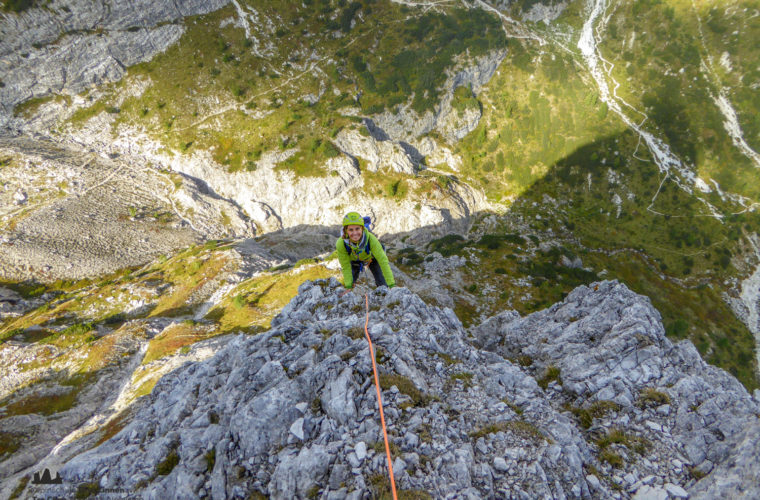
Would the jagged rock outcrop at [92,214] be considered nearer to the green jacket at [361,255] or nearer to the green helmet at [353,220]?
the green jacket at [361,255]

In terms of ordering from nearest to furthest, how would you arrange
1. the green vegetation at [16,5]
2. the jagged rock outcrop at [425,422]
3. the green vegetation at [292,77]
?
1. the jagged rock outcrop at [425,422]
2. the green vegetation at [16,5]
3. the green vegetation at [292,77]

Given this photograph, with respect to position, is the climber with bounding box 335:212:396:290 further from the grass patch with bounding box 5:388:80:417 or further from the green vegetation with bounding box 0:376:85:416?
the green vegetation with bounding box 0:376:85:416

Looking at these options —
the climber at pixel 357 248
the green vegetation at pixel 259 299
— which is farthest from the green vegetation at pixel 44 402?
the climber at pixel 357 248

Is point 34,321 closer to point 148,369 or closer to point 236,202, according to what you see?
point 148,369

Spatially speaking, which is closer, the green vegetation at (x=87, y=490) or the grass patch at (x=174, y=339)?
the green vegetation at (x=87, y=490)

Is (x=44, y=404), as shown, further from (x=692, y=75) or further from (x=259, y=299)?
(x=692, y=75)

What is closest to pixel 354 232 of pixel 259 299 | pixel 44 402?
pixel 259 299

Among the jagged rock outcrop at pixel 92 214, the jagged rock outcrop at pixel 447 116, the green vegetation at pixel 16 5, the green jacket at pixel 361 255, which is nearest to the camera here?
the green jacket at pixel 361 255
